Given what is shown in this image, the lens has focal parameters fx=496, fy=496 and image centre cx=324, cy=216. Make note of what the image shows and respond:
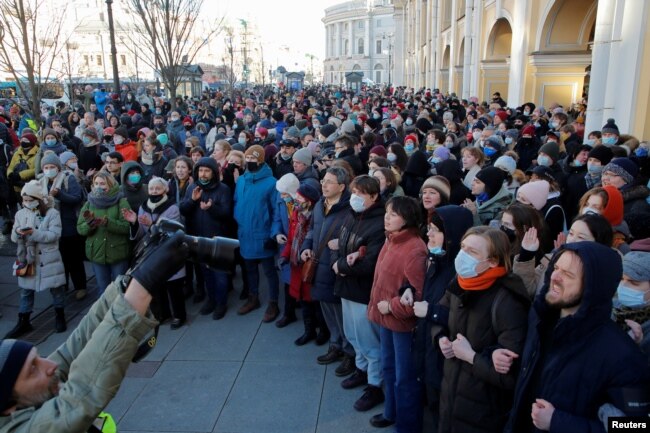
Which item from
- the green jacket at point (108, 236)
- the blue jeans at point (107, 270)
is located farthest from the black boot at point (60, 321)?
the green jacket at point (108, 236)

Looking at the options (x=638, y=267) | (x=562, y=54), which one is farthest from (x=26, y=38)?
(x=562, y=54)

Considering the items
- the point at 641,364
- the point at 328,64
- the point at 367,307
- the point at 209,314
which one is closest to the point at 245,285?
the point at 209,314

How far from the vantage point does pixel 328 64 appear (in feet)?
427

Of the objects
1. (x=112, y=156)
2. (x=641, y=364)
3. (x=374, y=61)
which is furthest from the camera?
(x=374, y=61)

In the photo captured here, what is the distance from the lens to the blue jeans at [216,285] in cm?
646

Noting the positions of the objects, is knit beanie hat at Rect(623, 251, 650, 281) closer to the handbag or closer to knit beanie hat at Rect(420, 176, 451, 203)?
knit beanie hat at Rect(420, 176, 451, 203)

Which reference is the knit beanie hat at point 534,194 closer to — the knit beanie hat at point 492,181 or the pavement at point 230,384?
the knit beanie hat at point 492,181

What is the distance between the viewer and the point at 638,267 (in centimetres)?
286

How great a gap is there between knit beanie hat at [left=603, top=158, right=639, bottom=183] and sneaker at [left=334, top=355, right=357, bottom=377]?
3.43 metres

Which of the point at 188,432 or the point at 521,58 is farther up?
the point at 521,58

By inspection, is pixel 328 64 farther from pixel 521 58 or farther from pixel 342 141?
pixel 342 141

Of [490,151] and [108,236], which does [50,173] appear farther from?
[490,151]

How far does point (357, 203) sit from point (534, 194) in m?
Result: 1.64

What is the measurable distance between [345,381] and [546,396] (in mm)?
2642
